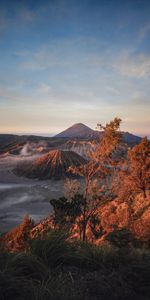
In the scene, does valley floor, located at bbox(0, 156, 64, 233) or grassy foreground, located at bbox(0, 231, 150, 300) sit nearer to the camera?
grassy foreground, located at bbox(0, 231, 150, 300)

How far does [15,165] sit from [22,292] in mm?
154029

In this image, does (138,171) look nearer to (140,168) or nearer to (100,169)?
(140,168)

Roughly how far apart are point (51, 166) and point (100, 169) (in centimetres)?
11964

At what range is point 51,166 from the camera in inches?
5344

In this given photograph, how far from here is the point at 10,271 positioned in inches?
153

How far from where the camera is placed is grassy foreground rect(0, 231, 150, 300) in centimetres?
353

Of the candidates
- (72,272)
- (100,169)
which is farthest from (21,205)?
(72,272)

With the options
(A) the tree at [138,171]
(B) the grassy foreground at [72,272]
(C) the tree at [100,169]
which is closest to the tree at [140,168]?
(A) the tree at [138,171]

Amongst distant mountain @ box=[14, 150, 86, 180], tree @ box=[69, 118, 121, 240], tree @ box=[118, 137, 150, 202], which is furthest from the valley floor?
tree @ box=[69, 118, 121, 240]

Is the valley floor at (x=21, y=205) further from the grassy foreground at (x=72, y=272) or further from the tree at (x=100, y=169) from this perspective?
the grassy foreground at (x=72, y=272)

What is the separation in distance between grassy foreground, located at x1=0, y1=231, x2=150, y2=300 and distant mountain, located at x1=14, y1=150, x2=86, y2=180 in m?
121

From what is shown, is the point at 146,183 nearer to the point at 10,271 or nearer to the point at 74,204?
the point at 74,204

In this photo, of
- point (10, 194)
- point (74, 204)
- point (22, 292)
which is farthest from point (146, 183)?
point (10, 194)

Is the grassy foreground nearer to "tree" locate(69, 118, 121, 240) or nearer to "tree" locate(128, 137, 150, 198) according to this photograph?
"tree" locate(69, 118, 121, 240)
